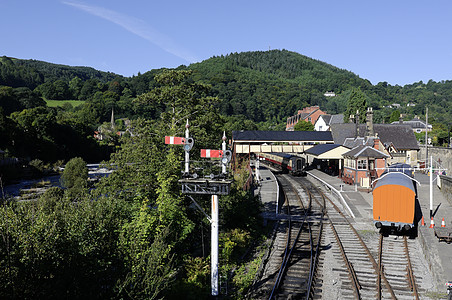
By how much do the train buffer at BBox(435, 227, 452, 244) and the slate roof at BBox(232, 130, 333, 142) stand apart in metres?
31.7

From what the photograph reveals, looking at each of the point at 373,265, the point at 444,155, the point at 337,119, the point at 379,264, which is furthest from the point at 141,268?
the point at 337,119

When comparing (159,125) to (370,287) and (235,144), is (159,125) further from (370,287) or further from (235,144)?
(235,144)

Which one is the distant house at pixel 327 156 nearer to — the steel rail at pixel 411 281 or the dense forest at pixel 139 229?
the dense forest at pixel 139 229

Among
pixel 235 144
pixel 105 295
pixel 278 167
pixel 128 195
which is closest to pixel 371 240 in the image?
pixel 128 195

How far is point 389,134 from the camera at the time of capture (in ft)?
177

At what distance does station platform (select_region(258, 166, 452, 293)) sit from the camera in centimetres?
1503

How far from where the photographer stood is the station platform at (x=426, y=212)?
49.3 ft

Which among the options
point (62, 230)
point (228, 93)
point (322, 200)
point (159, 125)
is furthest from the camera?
point (228, 93)

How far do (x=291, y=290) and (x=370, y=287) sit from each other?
3219 mm

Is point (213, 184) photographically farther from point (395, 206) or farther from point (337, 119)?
point (337, 119)

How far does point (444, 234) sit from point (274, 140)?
33.0 meters

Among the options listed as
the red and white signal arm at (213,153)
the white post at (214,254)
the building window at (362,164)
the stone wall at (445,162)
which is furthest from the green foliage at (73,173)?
the stone wall at (445,162)

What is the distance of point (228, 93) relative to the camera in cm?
16938

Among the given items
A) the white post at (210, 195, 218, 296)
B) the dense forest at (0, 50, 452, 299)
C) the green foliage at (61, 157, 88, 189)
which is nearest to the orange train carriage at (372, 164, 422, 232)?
the dense forest at (0, 50, 452, 299)
